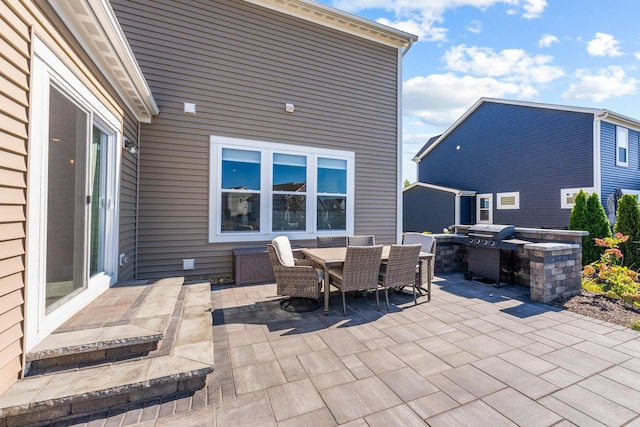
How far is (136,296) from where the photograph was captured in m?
3.37

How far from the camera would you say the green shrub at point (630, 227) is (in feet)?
20.7

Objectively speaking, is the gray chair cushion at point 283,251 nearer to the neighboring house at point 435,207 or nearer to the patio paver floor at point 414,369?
the patio paver floor at point 414,369

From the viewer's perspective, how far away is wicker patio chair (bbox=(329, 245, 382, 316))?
3625mm

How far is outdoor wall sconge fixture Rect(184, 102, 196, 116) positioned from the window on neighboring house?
14133mm

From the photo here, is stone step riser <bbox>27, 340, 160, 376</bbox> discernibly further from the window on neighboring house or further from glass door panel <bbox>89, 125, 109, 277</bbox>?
the window on neighboring house

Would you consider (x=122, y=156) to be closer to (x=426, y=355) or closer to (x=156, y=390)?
(x=156, y=390)

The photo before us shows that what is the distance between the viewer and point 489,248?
527 centimetres

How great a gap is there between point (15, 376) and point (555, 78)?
13.6 m

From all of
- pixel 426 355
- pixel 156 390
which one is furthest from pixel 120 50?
pixel 426 355

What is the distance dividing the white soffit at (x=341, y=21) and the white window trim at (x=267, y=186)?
269cm

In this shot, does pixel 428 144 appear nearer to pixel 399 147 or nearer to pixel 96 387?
pixel 399 147

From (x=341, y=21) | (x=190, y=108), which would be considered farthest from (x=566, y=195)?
(x=190, y=108)

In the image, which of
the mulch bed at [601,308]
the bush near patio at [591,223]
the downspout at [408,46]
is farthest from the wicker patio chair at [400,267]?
the bush near patio at [591,223]

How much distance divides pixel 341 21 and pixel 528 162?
10.0 meters
